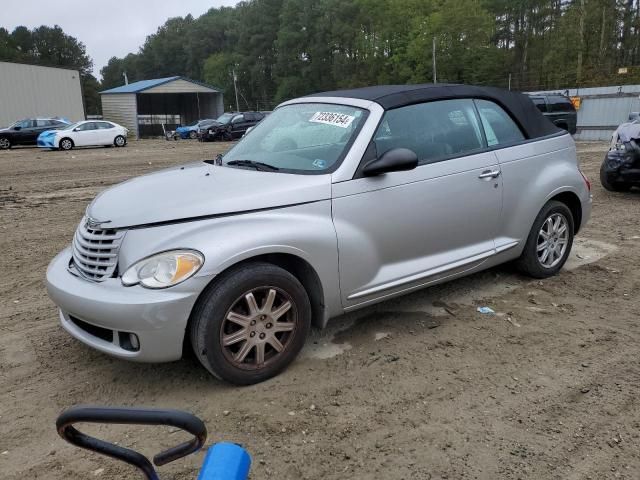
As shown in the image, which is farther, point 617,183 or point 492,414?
point 617,183

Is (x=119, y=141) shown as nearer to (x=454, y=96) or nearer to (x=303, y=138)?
(x=303, y=138)

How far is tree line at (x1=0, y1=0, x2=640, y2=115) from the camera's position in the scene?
5059 cm

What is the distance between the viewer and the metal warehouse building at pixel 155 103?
48.3 m

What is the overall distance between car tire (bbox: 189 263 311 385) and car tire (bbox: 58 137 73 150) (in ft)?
80.6

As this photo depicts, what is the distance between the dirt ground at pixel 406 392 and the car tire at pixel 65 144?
21954 mm

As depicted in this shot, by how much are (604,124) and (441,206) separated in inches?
869

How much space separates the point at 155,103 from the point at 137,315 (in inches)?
2218

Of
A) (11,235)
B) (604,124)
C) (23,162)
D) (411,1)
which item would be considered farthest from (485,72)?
(11,235)

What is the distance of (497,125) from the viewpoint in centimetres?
476

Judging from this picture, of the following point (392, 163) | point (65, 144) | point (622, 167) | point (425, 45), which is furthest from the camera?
point (425, 45)

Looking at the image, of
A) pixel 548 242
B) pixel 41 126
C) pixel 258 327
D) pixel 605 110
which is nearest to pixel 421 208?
pixel 258 327

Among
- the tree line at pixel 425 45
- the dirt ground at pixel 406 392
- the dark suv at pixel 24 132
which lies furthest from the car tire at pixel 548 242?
Result: the tree line at pixel 425 45

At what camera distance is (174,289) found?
3068 mm

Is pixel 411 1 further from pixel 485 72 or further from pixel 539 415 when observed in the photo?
pixel 539 415
